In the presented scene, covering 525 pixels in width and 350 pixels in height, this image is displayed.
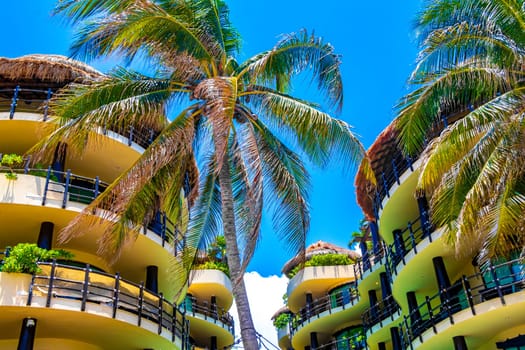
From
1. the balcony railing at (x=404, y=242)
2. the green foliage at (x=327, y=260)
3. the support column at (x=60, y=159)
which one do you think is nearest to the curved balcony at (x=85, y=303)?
the support column at (x=60, y=159)

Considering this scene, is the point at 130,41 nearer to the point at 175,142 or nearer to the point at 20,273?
the point at 175,142

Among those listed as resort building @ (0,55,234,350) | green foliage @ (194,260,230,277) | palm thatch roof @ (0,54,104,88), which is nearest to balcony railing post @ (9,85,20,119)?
resort building @ (0,55,234,350)

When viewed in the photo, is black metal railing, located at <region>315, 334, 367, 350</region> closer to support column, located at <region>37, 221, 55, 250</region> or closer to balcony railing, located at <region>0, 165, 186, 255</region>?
balcony railing, located at <region>0, 165, 186, 255</region>

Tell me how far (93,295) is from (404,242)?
12916mm

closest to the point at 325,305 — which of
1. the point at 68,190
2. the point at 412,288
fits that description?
the point at 412,288

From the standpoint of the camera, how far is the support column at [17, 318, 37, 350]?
1555 centimetres

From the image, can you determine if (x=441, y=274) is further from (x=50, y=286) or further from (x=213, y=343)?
(x=213, y=343)

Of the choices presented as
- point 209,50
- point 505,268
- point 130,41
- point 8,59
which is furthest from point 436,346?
point 8,59

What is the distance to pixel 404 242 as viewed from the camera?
78.7 feet

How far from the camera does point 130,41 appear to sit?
14.1 m

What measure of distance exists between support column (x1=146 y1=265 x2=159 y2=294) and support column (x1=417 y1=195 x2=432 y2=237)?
10.1 metres

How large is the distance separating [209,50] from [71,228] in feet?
19.1

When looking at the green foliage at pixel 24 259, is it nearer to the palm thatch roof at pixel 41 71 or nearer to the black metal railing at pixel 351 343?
the palm thatch roof at pixel 41 71

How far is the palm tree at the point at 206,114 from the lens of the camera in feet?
45.6
